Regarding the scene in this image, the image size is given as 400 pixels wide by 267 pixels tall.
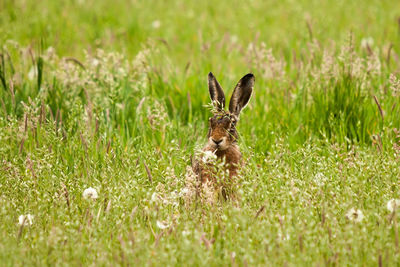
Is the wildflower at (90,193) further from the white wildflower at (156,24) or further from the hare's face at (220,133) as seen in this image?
the white wildflower at (156,24)

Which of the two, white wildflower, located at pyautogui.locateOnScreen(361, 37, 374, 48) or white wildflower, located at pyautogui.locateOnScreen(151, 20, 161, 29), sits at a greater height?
white wildflower, located at pyautogui.locateOnScreen(361, 37, 374, 48)

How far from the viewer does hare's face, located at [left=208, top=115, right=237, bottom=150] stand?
427 centimetres

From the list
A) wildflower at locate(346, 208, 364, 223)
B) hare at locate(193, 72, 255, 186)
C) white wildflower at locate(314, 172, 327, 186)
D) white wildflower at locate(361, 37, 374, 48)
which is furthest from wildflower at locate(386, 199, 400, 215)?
white wildflower at locate(361, 37, 374, 48)

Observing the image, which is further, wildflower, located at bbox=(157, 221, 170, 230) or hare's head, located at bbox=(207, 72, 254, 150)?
hare's head, located at bbox=(207, 72, 254, 150)

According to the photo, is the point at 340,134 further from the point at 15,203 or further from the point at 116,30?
the point at 116,30

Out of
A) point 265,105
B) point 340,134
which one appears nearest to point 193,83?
point 265,105

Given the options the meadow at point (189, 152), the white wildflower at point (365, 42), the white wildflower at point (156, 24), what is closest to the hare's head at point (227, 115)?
the meadow at point (189, 152)

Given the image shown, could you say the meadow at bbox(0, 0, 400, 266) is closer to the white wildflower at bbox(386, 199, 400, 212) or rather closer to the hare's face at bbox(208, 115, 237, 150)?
the white wildflower at bbox(386, 199, 400, 212)

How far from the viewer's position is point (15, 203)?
3730 mm

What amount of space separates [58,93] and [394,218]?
12.4 feet

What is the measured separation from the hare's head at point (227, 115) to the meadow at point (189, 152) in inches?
6.2

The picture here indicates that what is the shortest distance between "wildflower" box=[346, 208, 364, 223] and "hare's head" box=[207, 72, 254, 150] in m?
1.26

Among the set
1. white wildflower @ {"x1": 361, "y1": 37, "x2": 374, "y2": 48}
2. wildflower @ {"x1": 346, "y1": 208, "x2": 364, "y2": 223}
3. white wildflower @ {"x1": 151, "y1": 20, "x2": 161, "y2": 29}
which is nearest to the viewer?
wildflower @ {"x1": 346, "y1": 208, "x2": 364, "y2": 223}

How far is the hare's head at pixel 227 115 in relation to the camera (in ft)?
14.1
